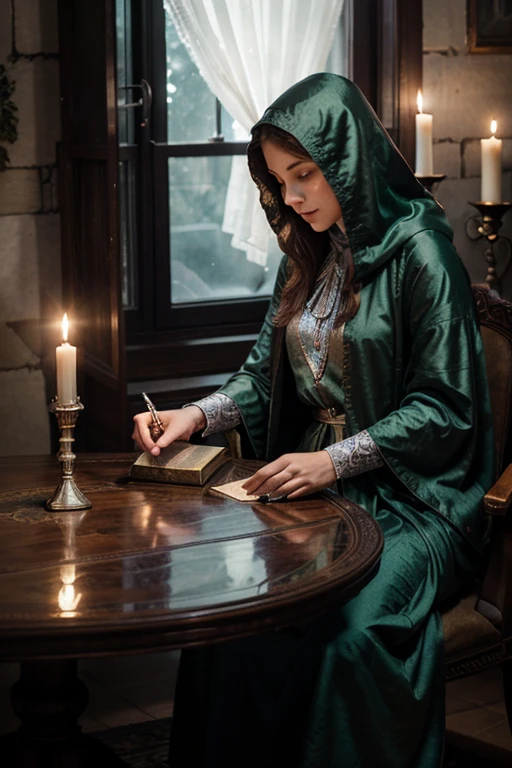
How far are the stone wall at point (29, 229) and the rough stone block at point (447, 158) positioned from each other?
60.9 inches

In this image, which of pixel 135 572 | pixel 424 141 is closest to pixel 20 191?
pixel 424 141

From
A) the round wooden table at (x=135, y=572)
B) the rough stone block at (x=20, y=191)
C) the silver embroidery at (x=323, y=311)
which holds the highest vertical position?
the rough stone block at (x=20, y=191)

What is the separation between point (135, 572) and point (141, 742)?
1273 millimetres

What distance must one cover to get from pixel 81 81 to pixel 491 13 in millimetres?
1773

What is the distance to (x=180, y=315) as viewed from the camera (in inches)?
182

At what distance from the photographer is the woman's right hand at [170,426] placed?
2.60 meters

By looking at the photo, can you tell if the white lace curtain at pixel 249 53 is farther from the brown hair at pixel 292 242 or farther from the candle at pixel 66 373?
the candle at pixel 66 373

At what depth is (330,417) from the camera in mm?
2752

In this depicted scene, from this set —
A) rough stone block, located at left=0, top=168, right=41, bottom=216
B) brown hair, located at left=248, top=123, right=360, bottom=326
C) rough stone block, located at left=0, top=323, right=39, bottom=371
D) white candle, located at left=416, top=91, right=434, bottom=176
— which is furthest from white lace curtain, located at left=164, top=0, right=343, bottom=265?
brown hair, located at left=248, top=123, right=360, bottom=326

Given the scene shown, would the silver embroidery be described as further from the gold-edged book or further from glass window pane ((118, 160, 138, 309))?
glass window pane ((118, 160, 138, 309))

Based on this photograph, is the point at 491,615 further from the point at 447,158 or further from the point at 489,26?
the point at 489,26

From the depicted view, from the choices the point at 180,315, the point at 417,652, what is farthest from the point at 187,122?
the point at 417,652

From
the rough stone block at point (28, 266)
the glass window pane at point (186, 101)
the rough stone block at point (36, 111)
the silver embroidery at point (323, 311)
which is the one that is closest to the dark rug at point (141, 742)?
the silver embroidery at point (323, 311)

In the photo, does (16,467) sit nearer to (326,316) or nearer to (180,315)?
(326,316)
